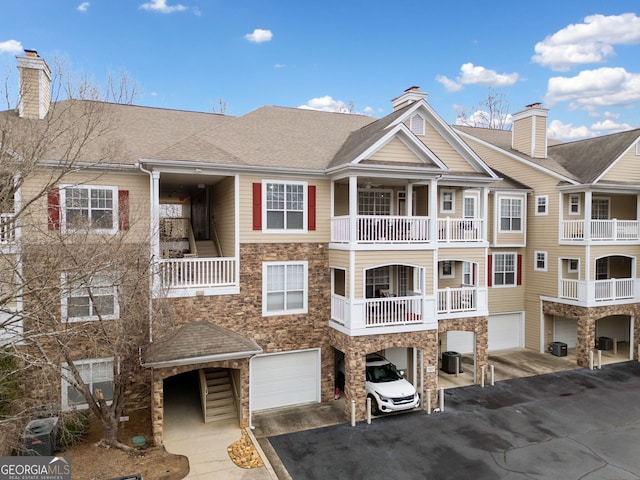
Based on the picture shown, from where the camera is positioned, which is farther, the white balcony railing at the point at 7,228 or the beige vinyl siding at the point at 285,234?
the beige vinyl siding at the point at 285,234

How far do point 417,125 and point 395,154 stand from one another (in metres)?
2.35

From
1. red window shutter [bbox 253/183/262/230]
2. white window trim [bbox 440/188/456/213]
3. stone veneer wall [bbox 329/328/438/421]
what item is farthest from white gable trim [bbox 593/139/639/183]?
red window shutter [bbox 253/183/262/230]

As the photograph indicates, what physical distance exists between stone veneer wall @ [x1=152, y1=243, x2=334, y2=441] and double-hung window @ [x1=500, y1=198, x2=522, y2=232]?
37.0ft

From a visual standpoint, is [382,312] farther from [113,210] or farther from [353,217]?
[113,210]

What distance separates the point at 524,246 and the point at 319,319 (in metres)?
13.1

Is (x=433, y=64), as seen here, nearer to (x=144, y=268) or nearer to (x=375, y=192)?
(x=375, y=192)

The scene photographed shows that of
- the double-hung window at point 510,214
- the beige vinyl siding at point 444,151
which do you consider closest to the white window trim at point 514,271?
the double-hung window at point 510,214

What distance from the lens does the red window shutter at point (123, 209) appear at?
44.0 ft

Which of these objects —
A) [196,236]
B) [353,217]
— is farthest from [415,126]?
[196,236]

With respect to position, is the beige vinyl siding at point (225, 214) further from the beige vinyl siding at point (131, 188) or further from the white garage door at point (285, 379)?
the white garage door at point (285, 379)

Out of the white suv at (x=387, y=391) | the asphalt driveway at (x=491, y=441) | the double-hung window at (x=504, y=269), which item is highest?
the double-hung window at (x=504, y=269)

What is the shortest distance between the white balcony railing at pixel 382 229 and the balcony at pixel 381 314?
2.12 meters

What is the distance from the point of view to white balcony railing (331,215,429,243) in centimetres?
1491

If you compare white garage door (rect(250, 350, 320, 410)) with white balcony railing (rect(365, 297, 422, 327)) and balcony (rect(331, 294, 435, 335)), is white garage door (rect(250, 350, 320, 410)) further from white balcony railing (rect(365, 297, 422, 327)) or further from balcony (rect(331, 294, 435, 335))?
white balcony railing (rect(365, 297, 422, 327))
